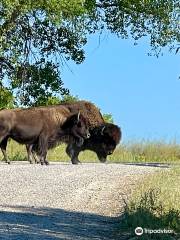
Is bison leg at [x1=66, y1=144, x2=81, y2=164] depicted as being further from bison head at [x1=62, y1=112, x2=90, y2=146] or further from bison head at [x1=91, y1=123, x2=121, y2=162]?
bison head at [x1=91, y1=123, x2=121, y2=162]

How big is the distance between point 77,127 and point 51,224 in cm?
1392

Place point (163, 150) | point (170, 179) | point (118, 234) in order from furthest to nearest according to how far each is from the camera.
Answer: point (163, 150), point (170, 179), point (118, 234)

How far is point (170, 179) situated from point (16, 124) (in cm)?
814

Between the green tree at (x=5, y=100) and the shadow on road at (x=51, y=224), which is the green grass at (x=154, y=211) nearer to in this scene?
the shadow on road at (x=51, y=224)

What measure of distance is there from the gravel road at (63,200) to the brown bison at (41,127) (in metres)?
4.53

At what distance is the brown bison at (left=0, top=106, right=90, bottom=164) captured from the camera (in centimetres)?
2417

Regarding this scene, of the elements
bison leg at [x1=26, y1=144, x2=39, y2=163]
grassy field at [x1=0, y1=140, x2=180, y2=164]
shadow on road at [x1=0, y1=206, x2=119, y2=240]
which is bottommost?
shadow on road at [x1=0, y1=206, x2=119, y2=240]

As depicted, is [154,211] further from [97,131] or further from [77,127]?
[97,131]

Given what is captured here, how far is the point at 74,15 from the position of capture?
30.9 m

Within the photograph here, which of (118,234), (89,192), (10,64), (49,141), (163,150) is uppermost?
(10,64)

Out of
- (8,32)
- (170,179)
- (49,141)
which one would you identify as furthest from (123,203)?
(8,32)

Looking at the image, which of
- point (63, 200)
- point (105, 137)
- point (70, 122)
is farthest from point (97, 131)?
point (63, 200)

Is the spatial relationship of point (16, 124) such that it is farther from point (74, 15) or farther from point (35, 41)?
point (35, 41)

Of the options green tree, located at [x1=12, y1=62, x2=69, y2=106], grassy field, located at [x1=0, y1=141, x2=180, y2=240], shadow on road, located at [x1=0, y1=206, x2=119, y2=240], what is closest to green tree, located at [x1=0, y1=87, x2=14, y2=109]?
green tree, located at [x1=12, y1=62, x2=69, y2=106]
